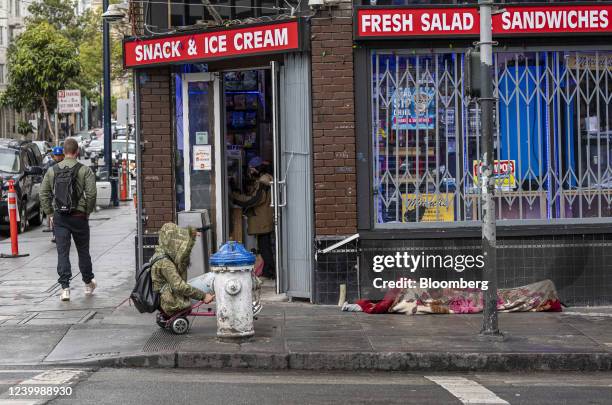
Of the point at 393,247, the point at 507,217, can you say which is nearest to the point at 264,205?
the point at 393,247

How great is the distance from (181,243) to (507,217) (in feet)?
13.8

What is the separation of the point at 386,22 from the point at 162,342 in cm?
453

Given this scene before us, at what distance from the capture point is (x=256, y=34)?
11734mm

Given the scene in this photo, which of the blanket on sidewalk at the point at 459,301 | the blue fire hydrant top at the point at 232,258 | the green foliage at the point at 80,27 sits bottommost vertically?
the blanket on sidewalk at the point at 459,301

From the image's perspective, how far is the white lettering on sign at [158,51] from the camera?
12312 mm

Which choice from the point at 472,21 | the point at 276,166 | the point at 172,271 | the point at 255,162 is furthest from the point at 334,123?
the point at 172,271

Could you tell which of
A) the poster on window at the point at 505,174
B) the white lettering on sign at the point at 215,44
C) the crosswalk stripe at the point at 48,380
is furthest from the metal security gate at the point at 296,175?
the crosswalk stripe at the point at 48,380

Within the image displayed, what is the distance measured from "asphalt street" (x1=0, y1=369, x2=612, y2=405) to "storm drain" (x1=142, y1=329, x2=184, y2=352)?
41cm

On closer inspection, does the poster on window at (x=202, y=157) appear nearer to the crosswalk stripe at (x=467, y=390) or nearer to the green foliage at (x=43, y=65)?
the crosswalk stripe at (x=467, y=390)

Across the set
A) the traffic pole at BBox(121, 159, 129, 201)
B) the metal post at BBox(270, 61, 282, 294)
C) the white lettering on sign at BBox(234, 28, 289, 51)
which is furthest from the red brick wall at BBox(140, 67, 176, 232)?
the traffic pole at BBox(121, 159, 129, 201)

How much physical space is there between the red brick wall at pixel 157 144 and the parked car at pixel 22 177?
836cm

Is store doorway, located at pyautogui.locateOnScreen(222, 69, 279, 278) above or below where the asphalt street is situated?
above

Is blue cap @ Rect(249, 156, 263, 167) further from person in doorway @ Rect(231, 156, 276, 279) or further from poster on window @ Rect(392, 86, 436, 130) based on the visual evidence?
poster on window @ Rect(392, 86, 436, 130)

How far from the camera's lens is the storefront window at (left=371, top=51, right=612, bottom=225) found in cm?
1176
